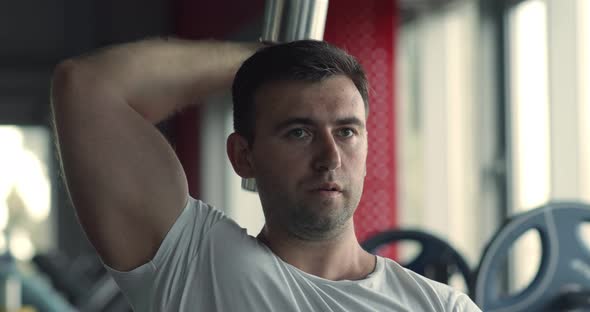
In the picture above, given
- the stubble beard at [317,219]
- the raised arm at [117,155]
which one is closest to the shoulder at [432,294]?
the stubble beard at [317,219]

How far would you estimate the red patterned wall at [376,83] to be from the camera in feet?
11.5

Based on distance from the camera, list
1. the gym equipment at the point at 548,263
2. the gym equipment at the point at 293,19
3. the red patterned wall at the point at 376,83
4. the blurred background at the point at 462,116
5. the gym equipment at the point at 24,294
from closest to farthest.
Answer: the gym equipment at the point at 24,294, the gym equipment at the point at 293,19, the gym equipment at the point at 548,263, the blurred background at the point at 462,116, the red patterned wall at the point at 376,83

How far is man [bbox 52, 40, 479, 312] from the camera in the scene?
1225 millimetres

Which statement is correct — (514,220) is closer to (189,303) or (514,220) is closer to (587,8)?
(189,303)

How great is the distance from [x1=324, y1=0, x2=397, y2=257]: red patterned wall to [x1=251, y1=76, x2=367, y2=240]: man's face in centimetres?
225

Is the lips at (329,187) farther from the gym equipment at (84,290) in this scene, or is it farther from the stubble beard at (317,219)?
the gym equipment at (84,290)

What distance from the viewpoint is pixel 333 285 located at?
1250 millimetres

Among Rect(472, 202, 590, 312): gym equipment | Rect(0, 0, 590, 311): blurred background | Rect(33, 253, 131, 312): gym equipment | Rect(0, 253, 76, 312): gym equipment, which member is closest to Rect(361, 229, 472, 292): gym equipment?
Rect(472, 202, 590, 312): gym equipment

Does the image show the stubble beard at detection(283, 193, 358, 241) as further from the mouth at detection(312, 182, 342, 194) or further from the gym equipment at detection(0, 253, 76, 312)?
the gym equipment at detection(0, 253, 76, 312)

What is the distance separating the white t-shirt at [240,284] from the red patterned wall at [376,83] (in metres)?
2.21

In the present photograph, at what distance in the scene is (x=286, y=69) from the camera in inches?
49.7

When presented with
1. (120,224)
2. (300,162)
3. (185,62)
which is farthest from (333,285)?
(185,62)

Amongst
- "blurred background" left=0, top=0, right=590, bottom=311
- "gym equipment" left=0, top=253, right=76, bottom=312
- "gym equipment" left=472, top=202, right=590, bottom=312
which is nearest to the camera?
Result: "gym equipment" left=0, top=253, right=76, bottom=312

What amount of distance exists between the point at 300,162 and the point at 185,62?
0.29 meters
